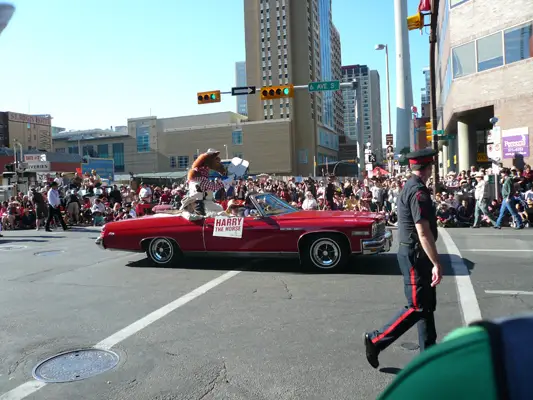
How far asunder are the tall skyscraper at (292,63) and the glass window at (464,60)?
86.0 m

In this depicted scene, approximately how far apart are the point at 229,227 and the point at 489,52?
1935 cm

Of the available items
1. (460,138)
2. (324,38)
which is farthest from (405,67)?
(324,38)

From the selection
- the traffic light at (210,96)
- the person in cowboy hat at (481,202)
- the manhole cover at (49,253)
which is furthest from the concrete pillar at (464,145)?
the manhole cover at (49,253)

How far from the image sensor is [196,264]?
907 cm

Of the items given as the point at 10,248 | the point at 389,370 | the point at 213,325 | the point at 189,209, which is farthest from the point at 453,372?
the point at 10,248

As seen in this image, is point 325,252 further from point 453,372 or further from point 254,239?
point 453,372

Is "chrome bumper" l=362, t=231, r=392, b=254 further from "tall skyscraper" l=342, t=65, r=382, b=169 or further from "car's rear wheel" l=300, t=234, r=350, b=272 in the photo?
"tall skyscraper" l=342, t=65, r=382, b=169

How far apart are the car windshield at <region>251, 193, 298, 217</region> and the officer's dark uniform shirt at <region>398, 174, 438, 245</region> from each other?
446cm

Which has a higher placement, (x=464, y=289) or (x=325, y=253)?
(x=325, y=253)

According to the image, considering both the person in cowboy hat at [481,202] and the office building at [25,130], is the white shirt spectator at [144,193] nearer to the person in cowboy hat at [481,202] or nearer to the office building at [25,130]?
the person in cowboy hat at [481,202]

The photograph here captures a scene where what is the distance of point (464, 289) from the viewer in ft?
21.2

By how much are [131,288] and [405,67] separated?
53646mm

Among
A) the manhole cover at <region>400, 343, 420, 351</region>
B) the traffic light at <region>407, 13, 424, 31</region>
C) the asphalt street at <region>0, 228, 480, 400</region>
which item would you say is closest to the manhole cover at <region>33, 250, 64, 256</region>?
the asphalt street at <region>0, 228, 480, 400</region>

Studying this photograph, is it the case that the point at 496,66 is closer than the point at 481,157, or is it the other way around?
the point at 496,66
